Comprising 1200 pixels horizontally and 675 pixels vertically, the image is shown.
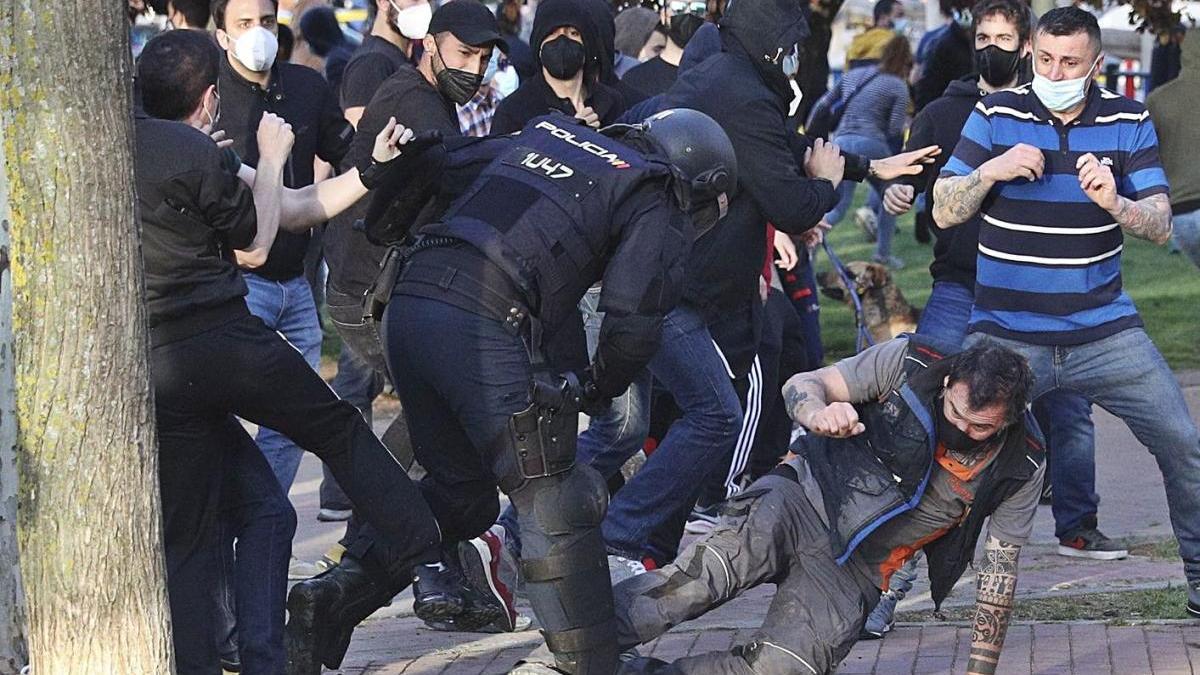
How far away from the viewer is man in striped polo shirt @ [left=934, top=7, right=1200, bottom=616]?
5.52 metres

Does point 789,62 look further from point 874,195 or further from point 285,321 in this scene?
point 874,195

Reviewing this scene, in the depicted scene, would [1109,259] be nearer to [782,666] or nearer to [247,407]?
[782,666]

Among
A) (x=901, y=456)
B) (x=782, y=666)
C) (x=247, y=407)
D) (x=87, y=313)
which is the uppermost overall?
(x=87, y=313)

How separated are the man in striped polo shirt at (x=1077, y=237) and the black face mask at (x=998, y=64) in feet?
3.10

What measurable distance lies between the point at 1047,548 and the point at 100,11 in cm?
445

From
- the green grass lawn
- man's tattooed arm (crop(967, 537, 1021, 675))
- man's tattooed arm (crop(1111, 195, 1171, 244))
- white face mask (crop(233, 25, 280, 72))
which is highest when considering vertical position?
white face mask (crop(233, 25, 280, 72))

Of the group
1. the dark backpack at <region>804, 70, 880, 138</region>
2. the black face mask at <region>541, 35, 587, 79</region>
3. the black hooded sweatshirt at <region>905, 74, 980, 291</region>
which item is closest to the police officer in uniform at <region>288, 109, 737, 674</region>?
the black face mask at <region>541, 35, 587, 79</region>

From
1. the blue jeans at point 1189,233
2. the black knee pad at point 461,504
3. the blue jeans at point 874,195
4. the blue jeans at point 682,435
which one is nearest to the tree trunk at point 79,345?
the black knee pad at point 461,504

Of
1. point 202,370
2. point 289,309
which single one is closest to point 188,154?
point 202,370

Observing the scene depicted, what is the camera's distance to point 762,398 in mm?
6707

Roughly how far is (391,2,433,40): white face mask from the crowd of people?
0.56 feet

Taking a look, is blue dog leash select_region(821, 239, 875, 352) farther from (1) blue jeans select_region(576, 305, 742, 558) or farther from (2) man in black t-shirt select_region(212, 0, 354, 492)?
(2) man in black t-shirt select_region(212, 0, 354, 492)

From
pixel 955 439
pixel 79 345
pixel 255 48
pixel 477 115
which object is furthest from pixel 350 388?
pixel 79 345

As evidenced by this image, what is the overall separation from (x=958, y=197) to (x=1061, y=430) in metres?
1.47
